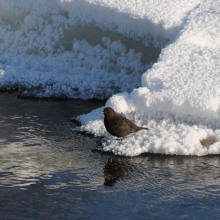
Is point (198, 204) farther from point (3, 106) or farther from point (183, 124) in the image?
point (3, 106)

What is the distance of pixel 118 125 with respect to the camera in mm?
4805

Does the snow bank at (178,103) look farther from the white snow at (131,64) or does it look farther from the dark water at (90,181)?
the dark water at (90,181)

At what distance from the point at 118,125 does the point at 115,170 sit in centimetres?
88

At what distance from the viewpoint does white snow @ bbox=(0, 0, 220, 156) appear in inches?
191

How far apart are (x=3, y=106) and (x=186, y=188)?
4.14 metres

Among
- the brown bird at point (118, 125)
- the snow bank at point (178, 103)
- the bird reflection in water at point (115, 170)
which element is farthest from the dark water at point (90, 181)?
the brown bird at point (118, 125)

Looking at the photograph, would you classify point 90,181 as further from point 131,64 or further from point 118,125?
point 131,64

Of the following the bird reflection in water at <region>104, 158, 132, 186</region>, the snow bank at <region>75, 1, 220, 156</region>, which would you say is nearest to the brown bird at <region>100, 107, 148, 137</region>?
the snow bank at <region>75, 1, 220, 156</region>

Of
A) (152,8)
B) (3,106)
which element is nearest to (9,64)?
(3,106)

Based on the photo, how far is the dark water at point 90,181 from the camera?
124 inches

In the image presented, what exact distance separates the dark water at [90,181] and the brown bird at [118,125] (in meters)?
0.34

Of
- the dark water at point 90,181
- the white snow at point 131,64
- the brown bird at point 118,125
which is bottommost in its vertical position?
the dark water at point 90,181

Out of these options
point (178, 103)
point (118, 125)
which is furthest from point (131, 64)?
point (118, 125)

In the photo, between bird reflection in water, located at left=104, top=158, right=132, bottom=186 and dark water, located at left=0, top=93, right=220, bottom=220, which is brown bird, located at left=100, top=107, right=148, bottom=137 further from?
bird reflection in water, located at left=104, top=158, right=132, bottom=186
